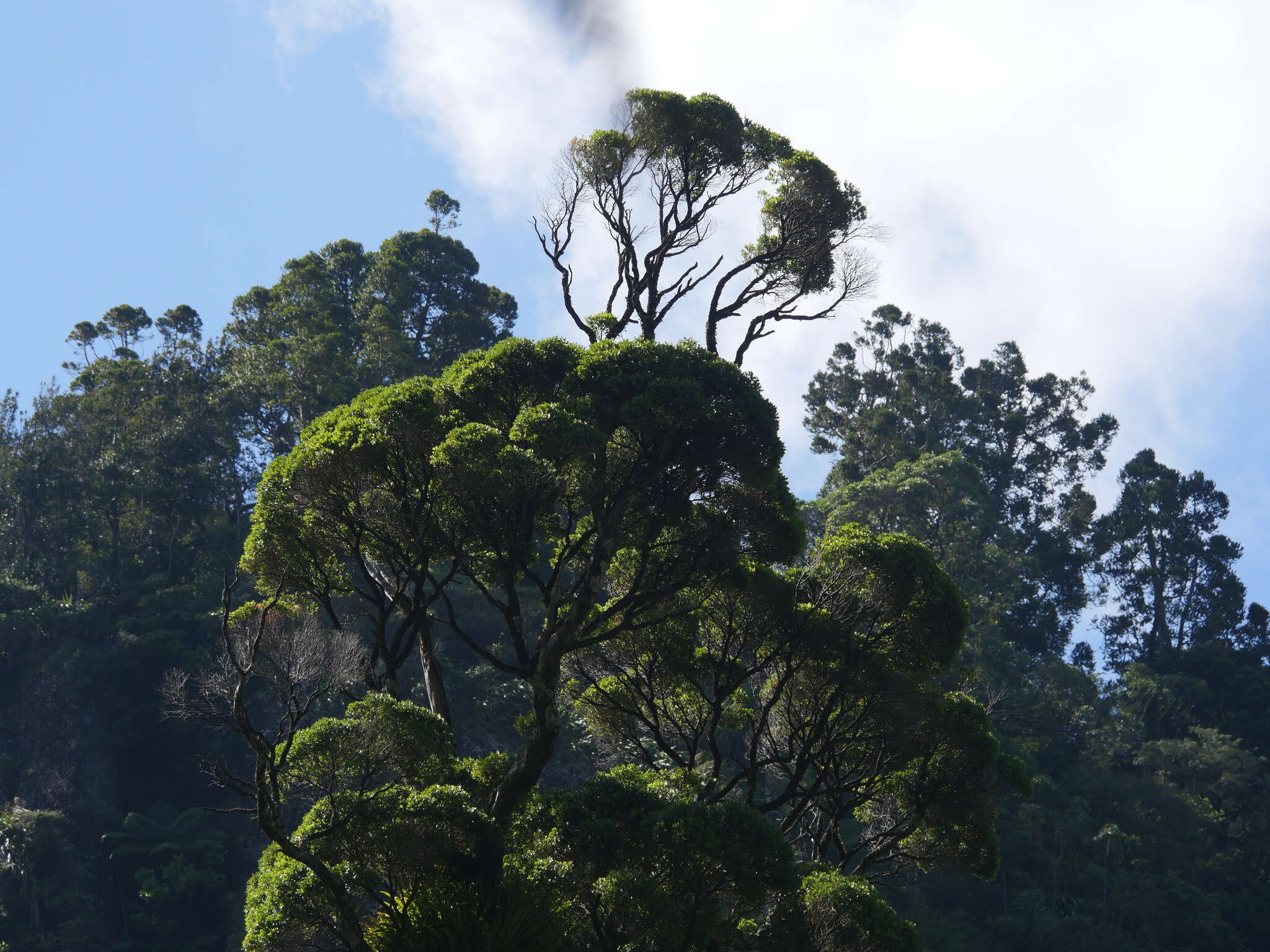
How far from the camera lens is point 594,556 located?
15.9m

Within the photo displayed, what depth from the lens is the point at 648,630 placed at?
18.2 meters

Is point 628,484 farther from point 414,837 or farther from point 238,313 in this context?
point 238,313

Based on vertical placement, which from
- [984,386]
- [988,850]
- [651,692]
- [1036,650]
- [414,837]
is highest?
[984,386]

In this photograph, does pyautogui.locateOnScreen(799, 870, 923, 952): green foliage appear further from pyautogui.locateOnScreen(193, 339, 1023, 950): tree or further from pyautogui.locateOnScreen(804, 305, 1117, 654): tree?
pyautogui.locateOnScreen(804, 305, 1117, 654): tree

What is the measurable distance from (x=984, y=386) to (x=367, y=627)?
3932 cm

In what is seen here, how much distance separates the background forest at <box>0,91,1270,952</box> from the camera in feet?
49.6

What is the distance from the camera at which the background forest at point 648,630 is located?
49.6 feet

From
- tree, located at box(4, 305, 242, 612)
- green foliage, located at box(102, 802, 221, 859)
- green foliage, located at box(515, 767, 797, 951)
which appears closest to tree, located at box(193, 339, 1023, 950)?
green foliage, located at box(515, 767, 797, 951)

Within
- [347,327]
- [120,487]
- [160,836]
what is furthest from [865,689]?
[347,327]

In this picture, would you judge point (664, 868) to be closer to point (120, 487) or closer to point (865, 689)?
point (865, 689)

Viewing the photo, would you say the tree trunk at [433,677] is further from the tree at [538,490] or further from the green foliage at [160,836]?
the green foliage at [160,836]

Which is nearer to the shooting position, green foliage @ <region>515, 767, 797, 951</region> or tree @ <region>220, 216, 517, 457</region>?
green foliage @ <region>515, 767, 797, 951</region>

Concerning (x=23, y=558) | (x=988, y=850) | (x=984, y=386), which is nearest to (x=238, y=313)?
(x=23, y=558)

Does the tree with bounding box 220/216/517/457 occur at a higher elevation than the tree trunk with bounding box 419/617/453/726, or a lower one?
higher
